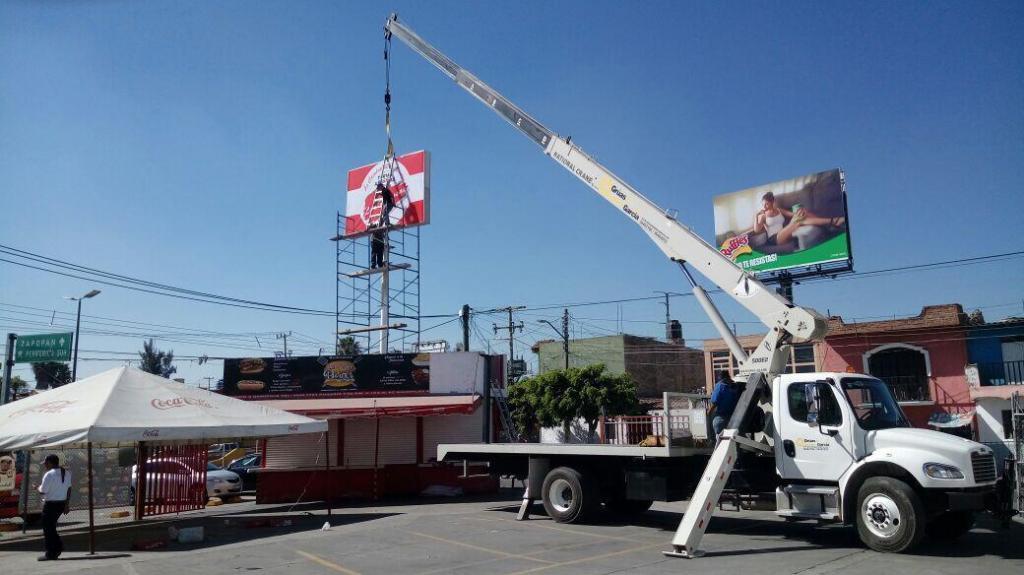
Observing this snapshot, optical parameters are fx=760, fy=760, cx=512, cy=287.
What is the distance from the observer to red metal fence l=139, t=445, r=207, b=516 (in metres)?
18.0

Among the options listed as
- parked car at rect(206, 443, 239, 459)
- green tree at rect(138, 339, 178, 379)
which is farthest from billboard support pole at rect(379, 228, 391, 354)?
A: green tree at rect(138, 339, 178, 379)

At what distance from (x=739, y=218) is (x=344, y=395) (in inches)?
899

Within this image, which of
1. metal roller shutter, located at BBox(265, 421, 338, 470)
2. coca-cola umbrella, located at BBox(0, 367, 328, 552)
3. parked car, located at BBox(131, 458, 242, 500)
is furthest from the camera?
metal roller shutter, located at BBox(265, 421, 338, 470)

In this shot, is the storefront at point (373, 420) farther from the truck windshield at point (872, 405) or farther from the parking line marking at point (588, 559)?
the truck windshield at point (872, 405)

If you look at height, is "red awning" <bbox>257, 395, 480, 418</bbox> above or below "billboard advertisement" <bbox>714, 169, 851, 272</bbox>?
below

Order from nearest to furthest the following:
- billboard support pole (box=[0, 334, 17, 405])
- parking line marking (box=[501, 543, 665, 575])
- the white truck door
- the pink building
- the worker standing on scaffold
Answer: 1. parking line marking (box=[501, 543, 665, 575])
2. the white truck door
3. billboard support pole (box=[0, 334, 17, 405])
4. the pink building
5. the worker standing on scaffold

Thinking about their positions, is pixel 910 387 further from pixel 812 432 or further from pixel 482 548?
pixel 482 548

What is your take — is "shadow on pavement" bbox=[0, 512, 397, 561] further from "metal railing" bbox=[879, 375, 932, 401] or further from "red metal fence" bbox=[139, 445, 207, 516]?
"metal railing" bbox=[879, 375, 932, 401]

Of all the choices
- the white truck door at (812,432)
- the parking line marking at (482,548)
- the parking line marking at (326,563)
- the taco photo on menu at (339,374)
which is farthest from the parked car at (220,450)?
the white truck door at (812,432)

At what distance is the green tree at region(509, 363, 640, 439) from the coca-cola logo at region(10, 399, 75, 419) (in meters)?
24.3

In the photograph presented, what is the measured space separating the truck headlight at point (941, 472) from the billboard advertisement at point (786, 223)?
965 inches

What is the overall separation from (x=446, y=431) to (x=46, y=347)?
771 inches

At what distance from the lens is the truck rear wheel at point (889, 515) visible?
9.86 m

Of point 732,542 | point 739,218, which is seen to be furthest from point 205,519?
point 739,218
